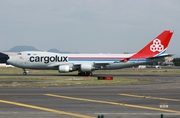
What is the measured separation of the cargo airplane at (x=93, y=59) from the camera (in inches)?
1999

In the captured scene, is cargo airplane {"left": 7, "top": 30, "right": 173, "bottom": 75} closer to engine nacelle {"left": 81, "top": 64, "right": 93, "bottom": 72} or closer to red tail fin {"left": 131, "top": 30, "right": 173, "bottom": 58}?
red tail fin {"left": 131, "top": 30, "right": 173, "bottom": 58}

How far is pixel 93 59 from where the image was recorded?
5178cm

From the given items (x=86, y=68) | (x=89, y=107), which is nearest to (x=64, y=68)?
(x=86, y=68)

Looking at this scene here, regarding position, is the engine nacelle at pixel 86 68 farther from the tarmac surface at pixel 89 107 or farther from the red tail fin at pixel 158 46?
the tarmac surface at pixel 89 107

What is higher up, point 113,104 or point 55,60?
point 55,60

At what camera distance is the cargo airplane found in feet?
167

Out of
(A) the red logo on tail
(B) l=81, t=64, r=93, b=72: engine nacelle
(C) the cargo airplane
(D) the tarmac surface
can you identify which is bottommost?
(D) the tarmac surface

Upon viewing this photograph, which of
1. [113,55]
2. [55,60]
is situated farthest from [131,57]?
[55,60]

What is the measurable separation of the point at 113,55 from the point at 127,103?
34786mm

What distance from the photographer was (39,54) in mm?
51531

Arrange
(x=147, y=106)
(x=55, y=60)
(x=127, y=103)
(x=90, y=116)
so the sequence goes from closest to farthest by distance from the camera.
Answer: (x=90, y=116) → (x=147, y=106) → (x=127, y=103) → (x=55, y=60)

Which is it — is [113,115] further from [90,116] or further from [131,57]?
[131,57]

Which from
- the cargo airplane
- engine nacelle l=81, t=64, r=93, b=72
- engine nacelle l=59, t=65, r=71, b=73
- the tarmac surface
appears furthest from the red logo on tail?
the tarmac surface

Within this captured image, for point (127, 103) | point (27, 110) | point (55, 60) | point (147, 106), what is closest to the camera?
point (27, 110)
